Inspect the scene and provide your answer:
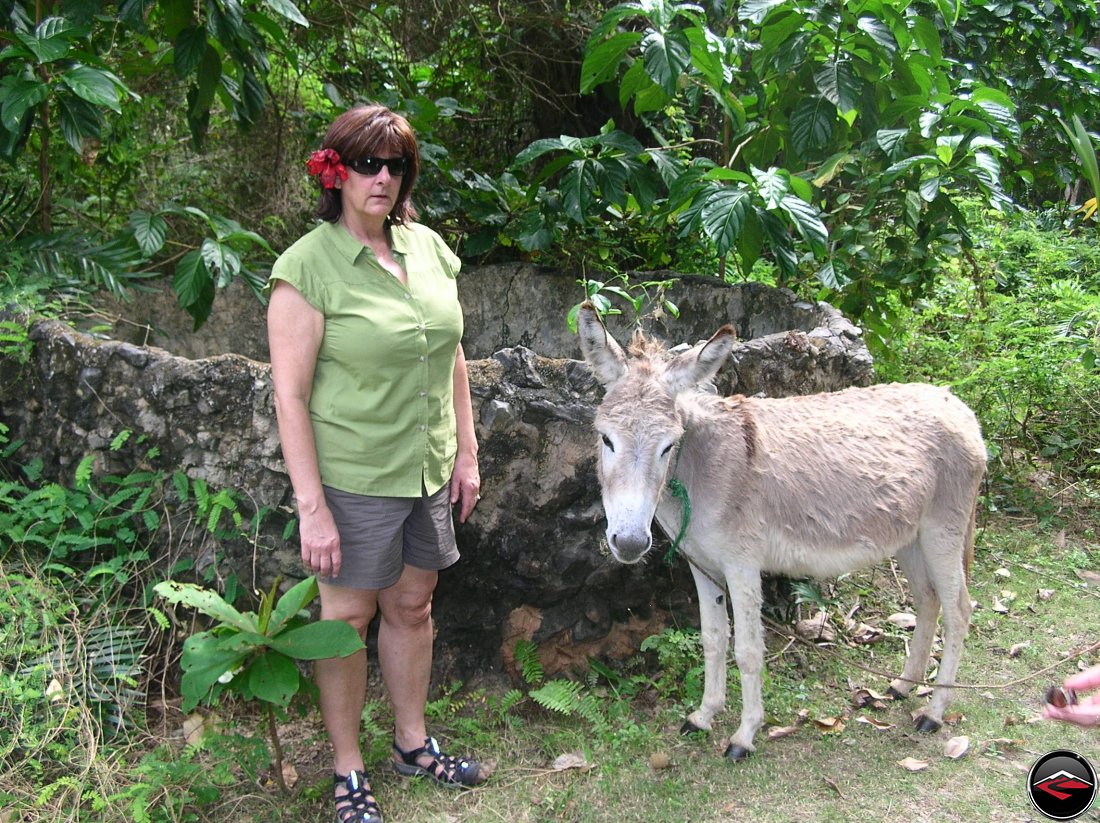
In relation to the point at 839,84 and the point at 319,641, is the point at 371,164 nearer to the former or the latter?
the point at 319,641

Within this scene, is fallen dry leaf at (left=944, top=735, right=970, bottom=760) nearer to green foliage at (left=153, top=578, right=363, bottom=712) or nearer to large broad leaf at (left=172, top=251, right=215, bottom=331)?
green foliage at (left=153, top=578, right=363, bottom=712)

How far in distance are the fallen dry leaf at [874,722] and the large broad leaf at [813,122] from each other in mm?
2853

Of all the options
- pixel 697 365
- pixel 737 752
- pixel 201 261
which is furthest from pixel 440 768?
pixel 201 261

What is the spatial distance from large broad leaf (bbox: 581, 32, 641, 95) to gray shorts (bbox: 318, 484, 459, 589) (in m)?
2.66

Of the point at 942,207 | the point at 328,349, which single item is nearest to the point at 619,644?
the point at 328,349

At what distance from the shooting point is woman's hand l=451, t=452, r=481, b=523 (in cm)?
334

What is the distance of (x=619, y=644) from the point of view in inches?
158

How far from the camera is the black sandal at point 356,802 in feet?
9.99

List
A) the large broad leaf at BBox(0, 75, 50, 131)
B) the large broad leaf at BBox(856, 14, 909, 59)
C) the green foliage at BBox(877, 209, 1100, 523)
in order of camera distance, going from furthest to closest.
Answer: the green foliage at BBox(877, 209, 1100, 523)
the large broad leaf at BBox(856, 14, 909, 59)
the large broad leaf at BBox(0, 75, 50, 131)

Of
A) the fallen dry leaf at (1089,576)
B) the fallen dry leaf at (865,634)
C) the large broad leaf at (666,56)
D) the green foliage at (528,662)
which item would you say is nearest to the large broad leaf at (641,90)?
the large broad leaf at (666,56)

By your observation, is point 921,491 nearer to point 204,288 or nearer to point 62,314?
point 204,288

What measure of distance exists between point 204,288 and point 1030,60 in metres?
6.20

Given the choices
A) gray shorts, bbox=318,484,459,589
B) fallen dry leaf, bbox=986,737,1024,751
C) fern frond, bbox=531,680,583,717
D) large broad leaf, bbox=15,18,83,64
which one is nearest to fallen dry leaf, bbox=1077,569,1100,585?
fallen dry leaf, bbox=986,737,1024,751

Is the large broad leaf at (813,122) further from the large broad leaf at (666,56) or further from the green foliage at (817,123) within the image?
the large broad leaf at (666,56)
